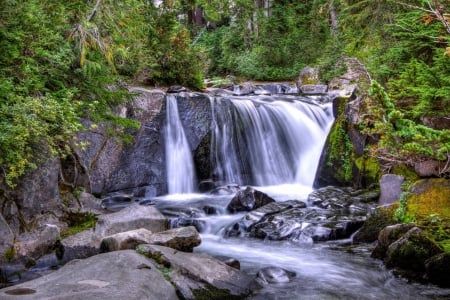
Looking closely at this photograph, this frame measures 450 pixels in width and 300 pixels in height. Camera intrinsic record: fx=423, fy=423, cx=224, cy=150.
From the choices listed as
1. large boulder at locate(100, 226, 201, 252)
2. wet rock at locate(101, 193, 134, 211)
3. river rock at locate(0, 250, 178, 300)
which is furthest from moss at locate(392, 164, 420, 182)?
wet rock at locate(101, 193, 134, 211)

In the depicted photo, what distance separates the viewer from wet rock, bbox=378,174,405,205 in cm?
780

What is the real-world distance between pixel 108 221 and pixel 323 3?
868 inches

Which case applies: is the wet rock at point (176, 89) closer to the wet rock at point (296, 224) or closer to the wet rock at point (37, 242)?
the wet rock at point (296, 224)

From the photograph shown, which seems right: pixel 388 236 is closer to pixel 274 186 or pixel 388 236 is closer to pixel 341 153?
pixel 341 153

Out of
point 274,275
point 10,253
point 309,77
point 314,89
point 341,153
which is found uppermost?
point 309,77

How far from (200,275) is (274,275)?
1260 mm

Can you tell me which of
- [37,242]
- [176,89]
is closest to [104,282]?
[37,242]

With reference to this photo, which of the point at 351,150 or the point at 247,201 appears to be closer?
the point at 247,201

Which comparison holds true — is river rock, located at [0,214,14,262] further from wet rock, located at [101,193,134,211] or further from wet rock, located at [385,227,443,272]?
wet rock, located at [385,227,443,272]

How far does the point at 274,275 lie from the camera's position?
19.2 ft

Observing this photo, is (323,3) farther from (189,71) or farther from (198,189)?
(198,189)

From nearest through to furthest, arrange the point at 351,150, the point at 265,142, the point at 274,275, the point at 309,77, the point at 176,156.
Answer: the point at 274,275 → the point at 351,150 → the point at 176,156 → the point at 265,142 → the point at 309,77

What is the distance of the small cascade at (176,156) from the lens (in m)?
12.1

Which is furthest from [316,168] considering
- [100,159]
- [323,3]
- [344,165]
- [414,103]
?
[323,3]
